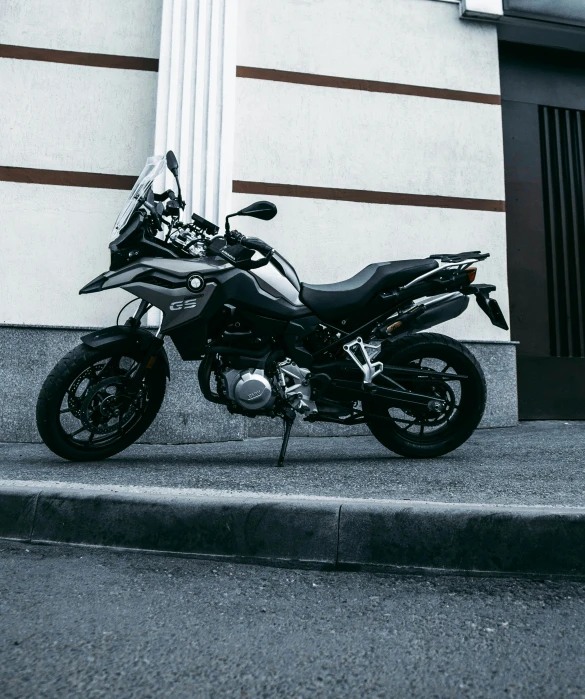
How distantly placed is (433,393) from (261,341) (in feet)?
3.45

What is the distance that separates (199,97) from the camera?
5441 mm

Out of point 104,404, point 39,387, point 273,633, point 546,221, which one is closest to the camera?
point 273,633

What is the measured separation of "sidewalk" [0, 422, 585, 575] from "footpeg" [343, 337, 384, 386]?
0.56 m

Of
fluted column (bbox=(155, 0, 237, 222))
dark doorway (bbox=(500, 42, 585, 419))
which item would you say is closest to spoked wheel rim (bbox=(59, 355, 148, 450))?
fluted column (bbox=(155, 0, 237, 222))

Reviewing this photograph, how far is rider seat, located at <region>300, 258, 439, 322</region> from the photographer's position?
381cm

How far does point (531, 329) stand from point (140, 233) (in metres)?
3.94

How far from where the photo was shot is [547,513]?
7.69 feet

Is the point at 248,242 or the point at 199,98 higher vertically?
the point at 199,98

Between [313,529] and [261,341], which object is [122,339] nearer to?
[261,341]

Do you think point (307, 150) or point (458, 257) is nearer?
point (458, 257)

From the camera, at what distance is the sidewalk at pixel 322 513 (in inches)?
91.4

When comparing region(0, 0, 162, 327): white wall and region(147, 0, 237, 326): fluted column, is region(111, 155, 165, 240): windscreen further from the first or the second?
region(0, 0, 162, 327): white wall

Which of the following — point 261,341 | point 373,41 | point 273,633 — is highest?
point 373,41

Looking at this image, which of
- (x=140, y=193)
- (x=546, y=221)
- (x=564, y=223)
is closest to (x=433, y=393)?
(x=140, y=193)
